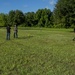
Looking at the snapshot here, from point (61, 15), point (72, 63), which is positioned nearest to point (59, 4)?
point (61, 15)

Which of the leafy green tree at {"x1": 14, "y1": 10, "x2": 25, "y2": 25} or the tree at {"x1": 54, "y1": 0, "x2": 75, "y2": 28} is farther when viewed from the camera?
the leafy green tree at {"x1": 14, "y1": 10, "x2": 25, "y2": 25}

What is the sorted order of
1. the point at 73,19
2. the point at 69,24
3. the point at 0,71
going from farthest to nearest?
1. the point at 69,24
2. the point at 73,19
3. the point at 0,71

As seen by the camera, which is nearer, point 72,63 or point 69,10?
point 72,63

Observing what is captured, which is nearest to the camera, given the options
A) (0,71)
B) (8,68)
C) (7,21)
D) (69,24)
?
(0,71)

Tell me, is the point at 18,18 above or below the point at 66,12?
below

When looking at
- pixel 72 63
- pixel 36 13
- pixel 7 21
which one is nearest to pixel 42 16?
pixel 36 13

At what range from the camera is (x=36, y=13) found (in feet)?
503

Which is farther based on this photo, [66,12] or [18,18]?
[18,18]

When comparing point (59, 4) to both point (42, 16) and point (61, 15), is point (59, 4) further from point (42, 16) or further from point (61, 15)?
point (42, 16)

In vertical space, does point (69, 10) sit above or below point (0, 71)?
above

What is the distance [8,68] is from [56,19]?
48650 millimetres

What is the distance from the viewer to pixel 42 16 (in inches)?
5837

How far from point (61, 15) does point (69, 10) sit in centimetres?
274

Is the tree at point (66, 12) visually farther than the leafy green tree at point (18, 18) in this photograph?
No
